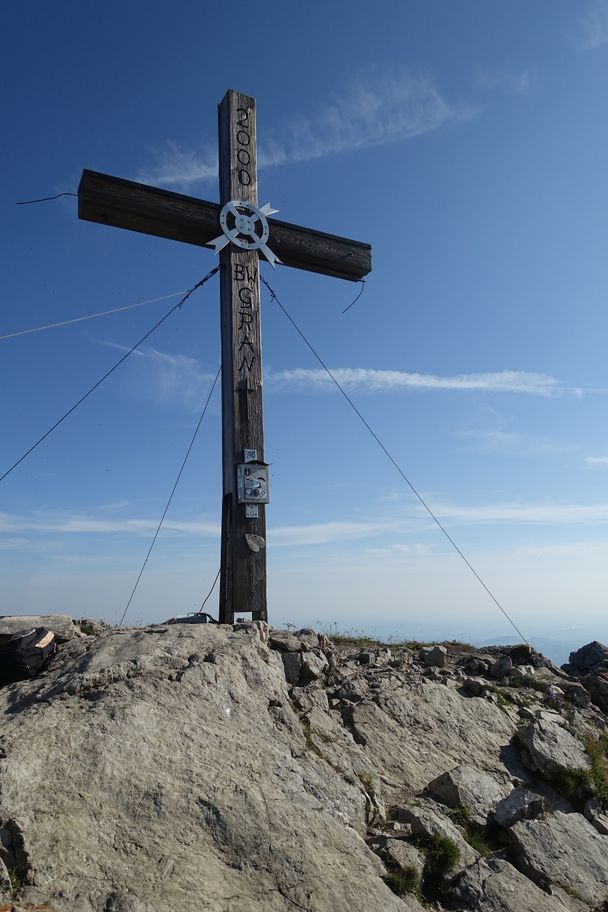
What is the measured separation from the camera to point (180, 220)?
826cm

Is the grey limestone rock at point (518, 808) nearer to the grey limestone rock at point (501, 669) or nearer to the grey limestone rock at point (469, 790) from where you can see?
the grey limestone rock at point (469, 790)

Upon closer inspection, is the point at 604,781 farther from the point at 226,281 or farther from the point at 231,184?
the point at 231,184

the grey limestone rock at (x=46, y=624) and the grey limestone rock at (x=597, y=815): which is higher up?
the grey limestone rock at (x=46, y=624)

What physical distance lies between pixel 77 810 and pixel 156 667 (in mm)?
1574

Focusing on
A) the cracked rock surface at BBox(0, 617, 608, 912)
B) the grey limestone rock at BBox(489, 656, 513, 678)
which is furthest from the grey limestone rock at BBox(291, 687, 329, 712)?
the grey limestone rock at BBox(489, 656, 513, 678)

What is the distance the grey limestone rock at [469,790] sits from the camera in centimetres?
540

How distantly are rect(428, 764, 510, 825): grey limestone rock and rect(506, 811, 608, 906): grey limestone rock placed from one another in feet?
0.96

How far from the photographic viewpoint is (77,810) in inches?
157

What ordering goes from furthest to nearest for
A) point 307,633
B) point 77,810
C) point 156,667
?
1. point 307,633
2. point 156,667
3. point 77,810

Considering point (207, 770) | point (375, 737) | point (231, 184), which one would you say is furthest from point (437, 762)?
point (231, 184)

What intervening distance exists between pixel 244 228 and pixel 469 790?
6.78 meters

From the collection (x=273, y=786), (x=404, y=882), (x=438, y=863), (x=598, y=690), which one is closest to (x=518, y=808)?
(x=438, y=863)

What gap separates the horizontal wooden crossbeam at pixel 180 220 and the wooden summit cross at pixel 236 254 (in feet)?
0.04

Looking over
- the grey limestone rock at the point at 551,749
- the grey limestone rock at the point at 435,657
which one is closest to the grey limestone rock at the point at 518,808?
the grey limestone rock at the point at 551,749
